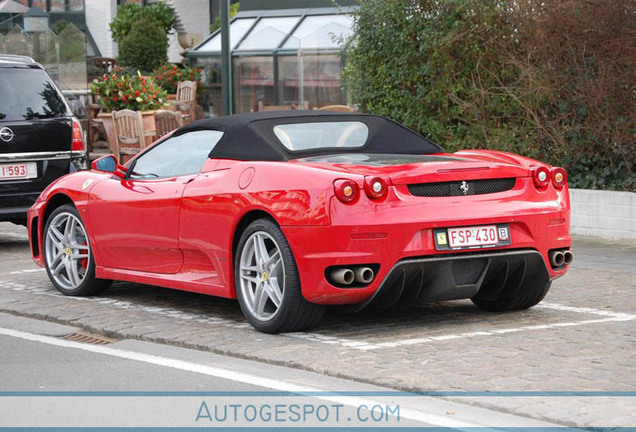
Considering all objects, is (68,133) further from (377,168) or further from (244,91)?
(244,91)

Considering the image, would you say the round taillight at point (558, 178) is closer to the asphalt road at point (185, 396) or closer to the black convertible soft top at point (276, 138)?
the black convertible soft top at point (276, 138)

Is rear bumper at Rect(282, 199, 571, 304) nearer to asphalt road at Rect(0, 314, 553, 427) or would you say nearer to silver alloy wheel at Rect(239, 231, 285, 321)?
silver alloy wheel at Rect(239, 231, 285, 321)

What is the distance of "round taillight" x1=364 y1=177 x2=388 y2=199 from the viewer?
7.08 metres

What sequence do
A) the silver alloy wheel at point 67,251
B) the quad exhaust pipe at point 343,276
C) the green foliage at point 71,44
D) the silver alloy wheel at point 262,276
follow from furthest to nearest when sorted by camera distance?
1. the green foliage at point 71,44
2. the silver alloy wheel at point 67,251
3. the silver alloy wheel at point 262,276
4. the quad exhaust pipe at point 343,276

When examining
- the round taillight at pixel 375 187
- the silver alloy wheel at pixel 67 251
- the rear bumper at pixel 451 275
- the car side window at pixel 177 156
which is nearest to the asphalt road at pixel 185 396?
the rear bumper at pixel 451 275

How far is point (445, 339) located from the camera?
7215 millimetres

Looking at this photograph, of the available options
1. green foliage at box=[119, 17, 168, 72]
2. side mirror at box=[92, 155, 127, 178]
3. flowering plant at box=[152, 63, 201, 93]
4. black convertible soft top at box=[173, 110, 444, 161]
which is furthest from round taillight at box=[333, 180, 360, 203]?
green foliage at box=[119, 17, 168, 72]

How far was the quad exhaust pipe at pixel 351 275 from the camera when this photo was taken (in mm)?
7051

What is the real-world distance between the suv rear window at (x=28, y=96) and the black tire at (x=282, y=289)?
18.3ft

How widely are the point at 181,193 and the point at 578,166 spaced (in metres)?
6.58

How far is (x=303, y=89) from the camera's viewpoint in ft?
80.9

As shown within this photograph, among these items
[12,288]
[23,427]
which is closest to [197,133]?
[12,288]

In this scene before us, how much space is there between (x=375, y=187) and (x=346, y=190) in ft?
0.56

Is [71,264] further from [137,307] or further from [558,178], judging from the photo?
[558,178]
